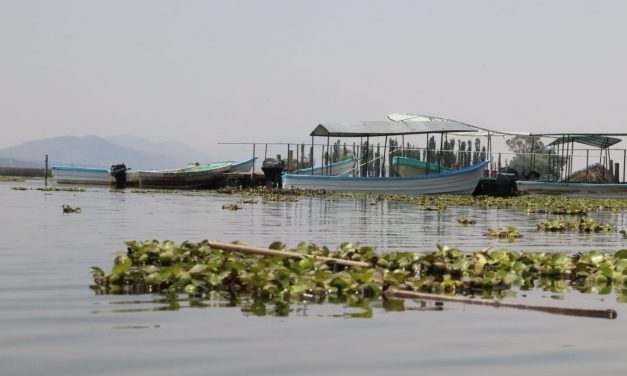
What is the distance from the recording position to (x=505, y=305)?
10.2 metres

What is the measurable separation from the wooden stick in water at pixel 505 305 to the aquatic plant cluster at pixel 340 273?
0.90 feet

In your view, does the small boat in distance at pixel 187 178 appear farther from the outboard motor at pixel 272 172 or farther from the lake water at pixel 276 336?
the lake water at pixel 276 336

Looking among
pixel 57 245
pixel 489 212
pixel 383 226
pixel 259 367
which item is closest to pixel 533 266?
pixel 259 367

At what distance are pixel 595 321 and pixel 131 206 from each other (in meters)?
27.3

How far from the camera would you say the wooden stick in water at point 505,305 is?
9664 mm

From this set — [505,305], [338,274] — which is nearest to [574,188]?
[338,274]

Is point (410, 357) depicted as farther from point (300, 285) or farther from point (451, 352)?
point (300, 285)

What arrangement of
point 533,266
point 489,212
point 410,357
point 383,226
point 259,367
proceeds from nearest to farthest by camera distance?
point 259,367 < point 410,357 < point 533,266 < point 383,226 < point 489,212

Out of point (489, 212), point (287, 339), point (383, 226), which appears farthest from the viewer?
point (489, 212)

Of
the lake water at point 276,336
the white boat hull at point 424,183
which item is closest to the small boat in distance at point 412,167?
the white boat hull at point 424,183

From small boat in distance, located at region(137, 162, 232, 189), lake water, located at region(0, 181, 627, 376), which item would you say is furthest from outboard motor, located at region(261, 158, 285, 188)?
lake water, located at region(0, 181, 627, 376)

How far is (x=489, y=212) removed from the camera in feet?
115

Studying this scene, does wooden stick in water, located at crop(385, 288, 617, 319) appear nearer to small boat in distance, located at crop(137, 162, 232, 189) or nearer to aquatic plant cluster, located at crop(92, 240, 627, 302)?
aquatic plant cluster, located at crop(92, 240, 627, 302)

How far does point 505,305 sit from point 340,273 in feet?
6.80
